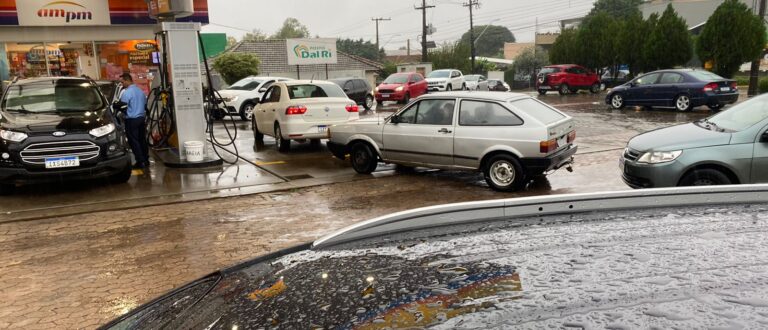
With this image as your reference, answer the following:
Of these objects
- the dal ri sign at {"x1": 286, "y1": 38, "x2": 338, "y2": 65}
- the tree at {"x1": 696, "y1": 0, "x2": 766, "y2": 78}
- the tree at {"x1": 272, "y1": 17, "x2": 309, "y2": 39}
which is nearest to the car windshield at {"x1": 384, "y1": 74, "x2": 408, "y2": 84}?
the dal ri sign at {"x1": 286, "y1": 38, "x2": 338, "y2": 65}

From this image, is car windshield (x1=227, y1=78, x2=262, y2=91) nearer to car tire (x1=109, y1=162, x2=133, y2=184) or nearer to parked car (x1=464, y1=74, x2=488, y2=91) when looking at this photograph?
car tire (x1=109, y1=162, x2=133, y2=184)

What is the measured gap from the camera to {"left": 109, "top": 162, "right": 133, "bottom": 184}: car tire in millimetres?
9469

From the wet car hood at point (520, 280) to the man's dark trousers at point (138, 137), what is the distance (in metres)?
9.31

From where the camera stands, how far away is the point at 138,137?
10945 mm

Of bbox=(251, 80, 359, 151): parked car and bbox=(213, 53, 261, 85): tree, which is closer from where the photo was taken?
bbox=(251, 80, 359, 151): parked car

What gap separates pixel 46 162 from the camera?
8398 mm

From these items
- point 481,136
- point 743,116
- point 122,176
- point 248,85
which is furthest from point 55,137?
point 248,85

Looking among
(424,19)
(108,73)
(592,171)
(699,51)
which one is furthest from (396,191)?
(424,19)

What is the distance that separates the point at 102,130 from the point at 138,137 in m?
1.94

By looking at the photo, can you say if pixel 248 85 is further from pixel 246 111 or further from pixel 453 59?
pixel 453 59

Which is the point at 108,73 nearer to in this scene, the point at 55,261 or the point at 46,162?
the point at 46,162

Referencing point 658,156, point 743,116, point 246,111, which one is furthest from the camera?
point 246,111

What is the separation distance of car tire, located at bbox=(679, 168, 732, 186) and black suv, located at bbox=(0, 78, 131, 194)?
8.33 m

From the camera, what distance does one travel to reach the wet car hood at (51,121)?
28.1 ft
